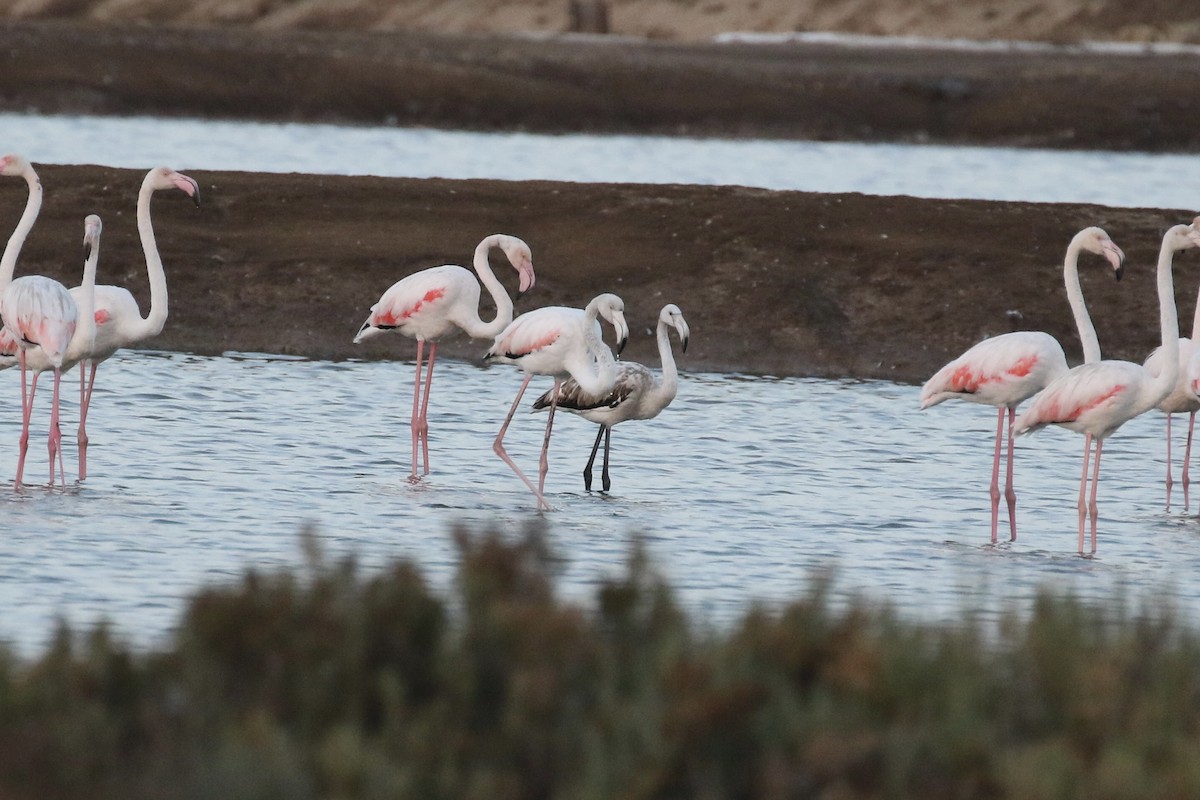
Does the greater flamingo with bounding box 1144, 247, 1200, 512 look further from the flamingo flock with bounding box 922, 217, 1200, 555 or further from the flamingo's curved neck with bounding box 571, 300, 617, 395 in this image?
the flamingo's curved neck with bounding box 571, 300, 617, 395

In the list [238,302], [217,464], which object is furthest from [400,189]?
[217,464]

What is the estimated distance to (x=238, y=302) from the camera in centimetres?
1529

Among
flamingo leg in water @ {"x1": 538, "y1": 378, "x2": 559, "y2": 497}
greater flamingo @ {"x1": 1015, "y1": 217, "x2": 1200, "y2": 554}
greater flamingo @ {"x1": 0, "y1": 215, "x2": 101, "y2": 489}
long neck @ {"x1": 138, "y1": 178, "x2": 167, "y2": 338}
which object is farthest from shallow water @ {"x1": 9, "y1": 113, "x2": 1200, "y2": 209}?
greater flamingo @ {"x1": 1015, "y1": 217, "x2": 1200, "y2": 554}

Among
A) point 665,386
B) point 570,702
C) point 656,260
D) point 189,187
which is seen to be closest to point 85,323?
point 189,187

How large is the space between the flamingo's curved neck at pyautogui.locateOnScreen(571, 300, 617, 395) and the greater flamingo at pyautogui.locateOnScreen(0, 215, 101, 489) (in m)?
2.54

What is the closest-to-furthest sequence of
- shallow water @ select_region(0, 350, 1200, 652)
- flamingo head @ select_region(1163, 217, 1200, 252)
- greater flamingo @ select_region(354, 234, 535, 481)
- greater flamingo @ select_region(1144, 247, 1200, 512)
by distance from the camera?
1. shallow water @ select_region(0, 350, 1200, 652)
2. flamingo head @ select_region(1163, 217, 1200, 252)
3. greater flamingo @ select_region(1144, 247, 1200, 512)
4. greater flamingo @ select_region(354, 234, 535, 481)

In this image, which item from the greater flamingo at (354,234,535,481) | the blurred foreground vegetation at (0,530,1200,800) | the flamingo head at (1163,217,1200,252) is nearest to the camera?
the blurred foreground vegetation at (0,530,1200,800)

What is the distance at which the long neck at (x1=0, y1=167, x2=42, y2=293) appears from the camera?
10405 mm

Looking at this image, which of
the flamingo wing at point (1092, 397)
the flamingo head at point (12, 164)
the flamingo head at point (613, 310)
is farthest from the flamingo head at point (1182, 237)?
the flamingo head at point (12, 164)

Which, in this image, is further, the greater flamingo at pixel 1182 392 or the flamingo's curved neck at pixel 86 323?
the greater flamingo at pixel 1182 392

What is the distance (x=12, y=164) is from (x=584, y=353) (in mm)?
3249

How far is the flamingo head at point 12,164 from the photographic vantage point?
10766mm

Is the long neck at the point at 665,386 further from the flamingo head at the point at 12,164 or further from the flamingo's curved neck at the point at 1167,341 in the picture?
the flamingo head at the point at 12,164

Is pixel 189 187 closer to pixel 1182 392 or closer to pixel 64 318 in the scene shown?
pixel 64 318
